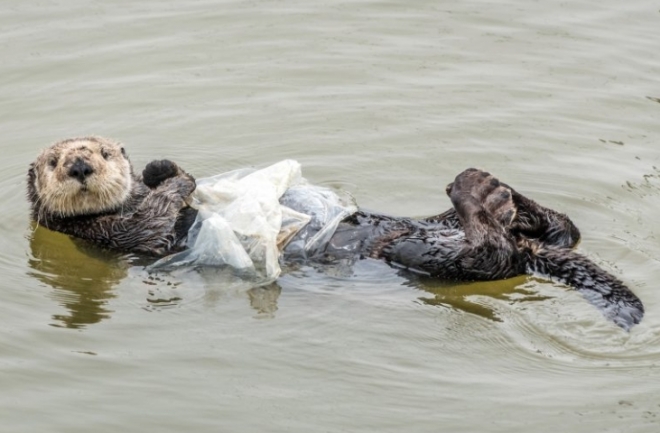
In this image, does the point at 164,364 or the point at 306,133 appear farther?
the point at 306,133

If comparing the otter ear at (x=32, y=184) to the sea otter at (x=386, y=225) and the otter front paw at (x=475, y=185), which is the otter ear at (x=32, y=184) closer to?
the sea otter at (x=386, y=225)

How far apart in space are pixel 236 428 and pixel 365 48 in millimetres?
5678

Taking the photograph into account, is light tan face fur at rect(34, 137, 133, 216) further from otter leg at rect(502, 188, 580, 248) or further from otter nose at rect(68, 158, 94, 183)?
otter leg at rect(502, 188, 580, 248)

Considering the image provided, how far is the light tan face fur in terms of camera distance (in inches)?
284

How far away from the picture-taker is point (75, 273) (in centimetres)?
746

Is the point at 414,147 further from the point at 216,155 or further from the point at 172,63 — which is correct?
the point at 172,63

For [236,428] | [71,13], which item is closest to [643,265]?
[236,428]

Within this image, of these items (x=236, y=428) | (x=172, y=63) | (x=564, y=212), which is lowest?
(x=236, y=428)

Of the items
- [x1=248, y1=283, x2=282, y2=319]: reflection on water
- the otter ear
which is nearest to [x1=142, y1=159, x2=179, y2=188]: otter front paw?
the otter ear

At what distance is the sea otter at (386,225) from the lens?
21.6 ft

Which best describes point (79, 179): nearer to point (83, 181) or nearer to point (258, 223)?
point (83, 181)

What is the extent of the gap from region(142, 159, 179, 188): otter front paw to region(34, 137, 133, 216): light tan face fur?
18cm

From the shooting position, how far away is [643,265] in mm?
7168

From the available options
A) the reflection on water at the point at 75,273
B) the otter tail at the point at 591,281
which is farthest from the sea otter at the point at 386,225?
the reflection on water at the point at 75,273
